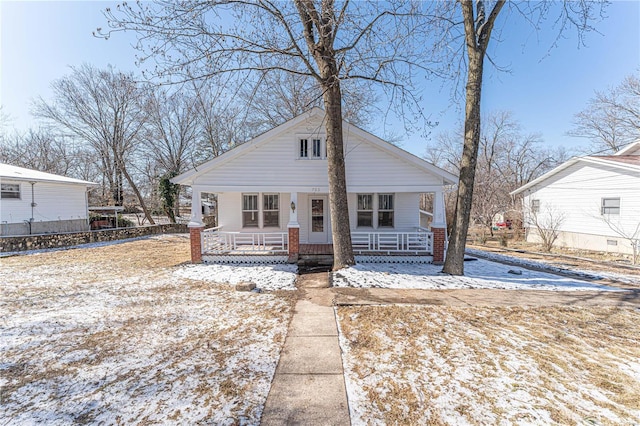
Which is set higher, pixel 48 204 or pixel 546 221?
pixel 48 204

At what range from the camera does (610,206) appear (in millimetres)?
13211

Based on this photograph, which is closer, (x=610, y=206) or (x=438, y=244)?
(x=438, y=244)

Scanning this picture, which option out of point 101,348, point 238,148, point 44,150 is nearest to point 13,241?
point 238,148

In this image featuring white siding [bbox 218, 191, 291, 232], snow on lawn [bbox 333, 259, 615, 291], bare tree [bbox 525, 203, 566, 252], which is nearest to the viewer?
snow on lawn [bbox 333, 259, 615, 291]

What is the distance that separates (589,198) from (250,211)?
59.6 feet

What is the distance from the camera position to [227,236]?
10.1 metres

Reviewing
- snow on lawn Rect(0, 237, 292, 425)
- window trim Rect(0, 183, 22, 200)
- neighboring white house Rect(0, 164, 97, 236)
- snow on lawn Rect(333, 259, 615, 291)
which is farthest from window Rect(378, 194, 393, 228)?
window trim Rect(0, 183, 22, 200)

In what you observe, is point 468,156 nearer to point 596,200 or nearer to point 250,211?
point 250,211

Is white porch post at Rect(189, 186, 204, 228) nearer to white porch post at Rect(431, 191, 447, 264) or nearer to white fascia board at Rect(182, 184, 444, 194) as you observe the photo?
white fascia board at Rect(182, 184, 444, 194)

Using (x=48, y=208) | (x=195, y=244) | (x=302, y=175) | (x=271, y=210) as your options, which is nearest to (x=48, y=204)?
(x=48, y=208)

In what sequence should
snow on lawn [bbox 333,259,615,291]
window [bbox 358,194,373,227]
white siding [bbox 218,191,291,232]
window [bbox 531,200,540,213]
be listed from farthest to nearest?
window [bbox 531,200,540,213] < window [bbox 358,194,373,227] < white siding [bbox 218,191,291,232] < snow on lawn [bbox 333,259,615,291]

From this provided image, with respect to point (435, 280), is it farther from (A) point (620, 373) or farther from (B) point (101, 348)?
(B) point (101, 348)

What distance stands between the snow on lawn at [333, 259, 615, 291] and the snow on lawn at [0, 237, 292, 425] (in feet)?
7.12

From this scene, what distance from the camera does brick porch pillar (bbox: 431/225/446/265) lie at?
8.59 meters
